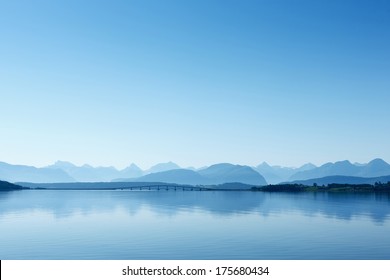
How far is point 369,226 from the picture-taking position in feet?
271

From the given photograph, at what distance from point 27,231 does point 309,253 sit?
2056 inches

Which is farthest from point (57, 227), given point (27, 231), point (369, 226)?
point (369, 226)

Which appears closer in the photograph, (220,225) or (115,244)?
(115,244)

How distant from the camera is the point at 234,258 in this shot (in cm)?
4900

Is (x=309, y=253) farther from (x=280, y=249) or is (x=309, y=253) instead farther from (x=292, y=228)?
(x=292, y=228)

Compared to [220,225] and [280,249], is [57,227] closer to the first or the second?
[220,225]

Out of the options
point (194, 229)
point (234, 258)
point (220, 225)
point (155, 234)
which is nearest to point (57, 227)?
point (155, 234)

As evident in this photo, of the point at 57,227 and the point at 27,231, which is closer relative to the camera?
the point at 27,231

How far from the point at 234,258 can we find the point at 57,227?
148ft
